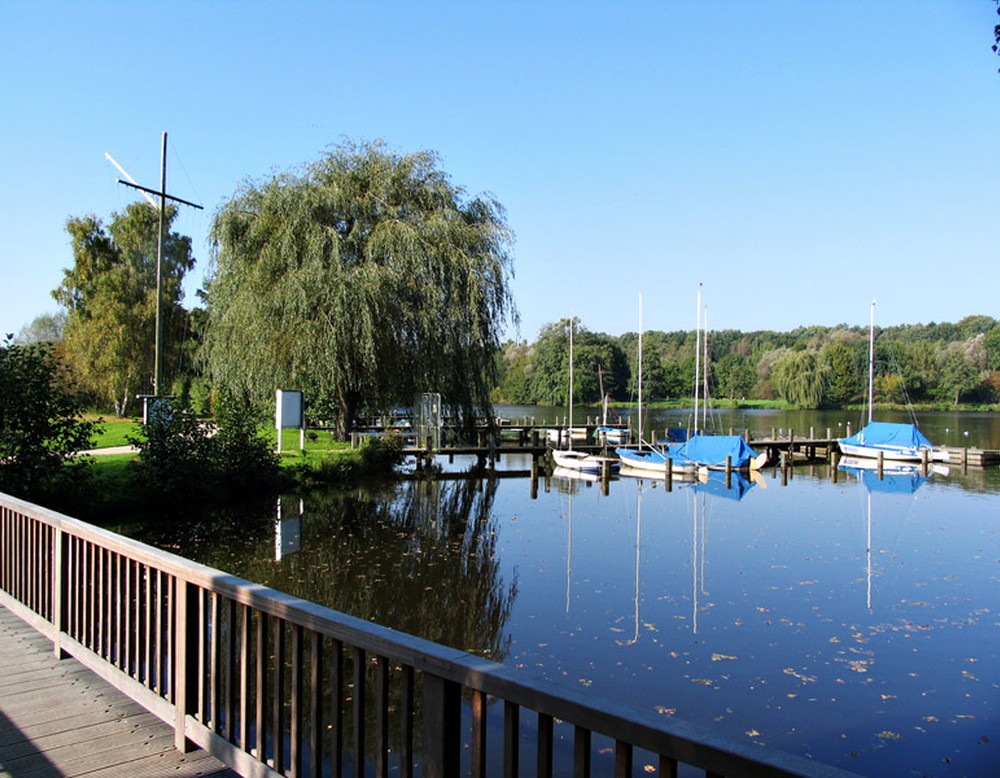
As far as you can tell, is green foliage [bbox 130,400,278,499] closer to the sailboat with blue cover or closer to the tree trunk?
the tree trunk

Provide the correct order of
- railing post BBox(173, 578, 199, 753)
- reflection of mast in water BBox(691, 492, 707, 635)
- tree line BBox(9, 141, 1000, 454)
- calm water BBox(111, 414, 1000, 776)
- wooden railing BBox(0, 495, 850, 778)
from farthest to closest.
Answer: tree line BBox(9, 141, 1000, 454)
reflection of mast in water BBox(691, 492, 707, 635)
calm water BBox(111, 414, 1000, 776)
railing post BBox(173, 578, 199, 753)
wooden railing BBox(0, 495, 850, 778)

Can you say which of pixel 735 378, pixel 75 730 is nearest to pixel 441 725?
pixel 75 730

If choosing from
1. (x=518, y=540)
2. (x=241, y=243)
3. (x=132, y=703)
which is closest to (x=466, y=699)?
(x=132, y=703)

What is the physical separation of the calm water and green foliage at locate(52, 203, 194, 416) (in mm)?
20937

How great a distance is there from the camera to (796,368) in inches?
3004

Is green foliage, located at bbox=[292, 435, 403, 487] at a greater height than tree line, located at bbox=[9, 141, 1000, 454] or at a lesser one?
lesser

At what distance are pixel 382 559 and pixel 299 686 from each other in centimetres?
951

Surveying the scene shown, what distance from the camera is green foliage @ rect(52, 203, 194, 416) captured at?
1390 inches

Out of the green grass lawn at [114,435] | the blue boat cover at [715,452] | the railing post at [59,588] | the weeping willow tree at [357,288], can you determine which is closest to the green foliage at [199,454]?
the green grass lawn at [114,435]

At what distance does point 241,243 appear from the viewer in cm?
2366

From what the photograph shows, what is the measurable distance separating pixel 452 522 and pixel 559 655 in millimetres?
8928

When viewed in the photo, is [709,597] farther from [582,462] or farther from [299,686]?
[582,462]

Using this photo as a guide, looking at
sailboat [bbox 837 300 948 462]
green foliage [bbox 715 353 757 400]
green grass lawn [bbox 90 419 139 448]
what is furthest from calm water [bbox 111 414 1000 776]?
green foliage [bbox 715 353 757 400]

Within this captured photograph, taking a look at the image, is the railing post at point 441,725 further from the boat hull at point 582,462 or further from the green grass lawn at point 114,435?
the boat hull at point 582,462
